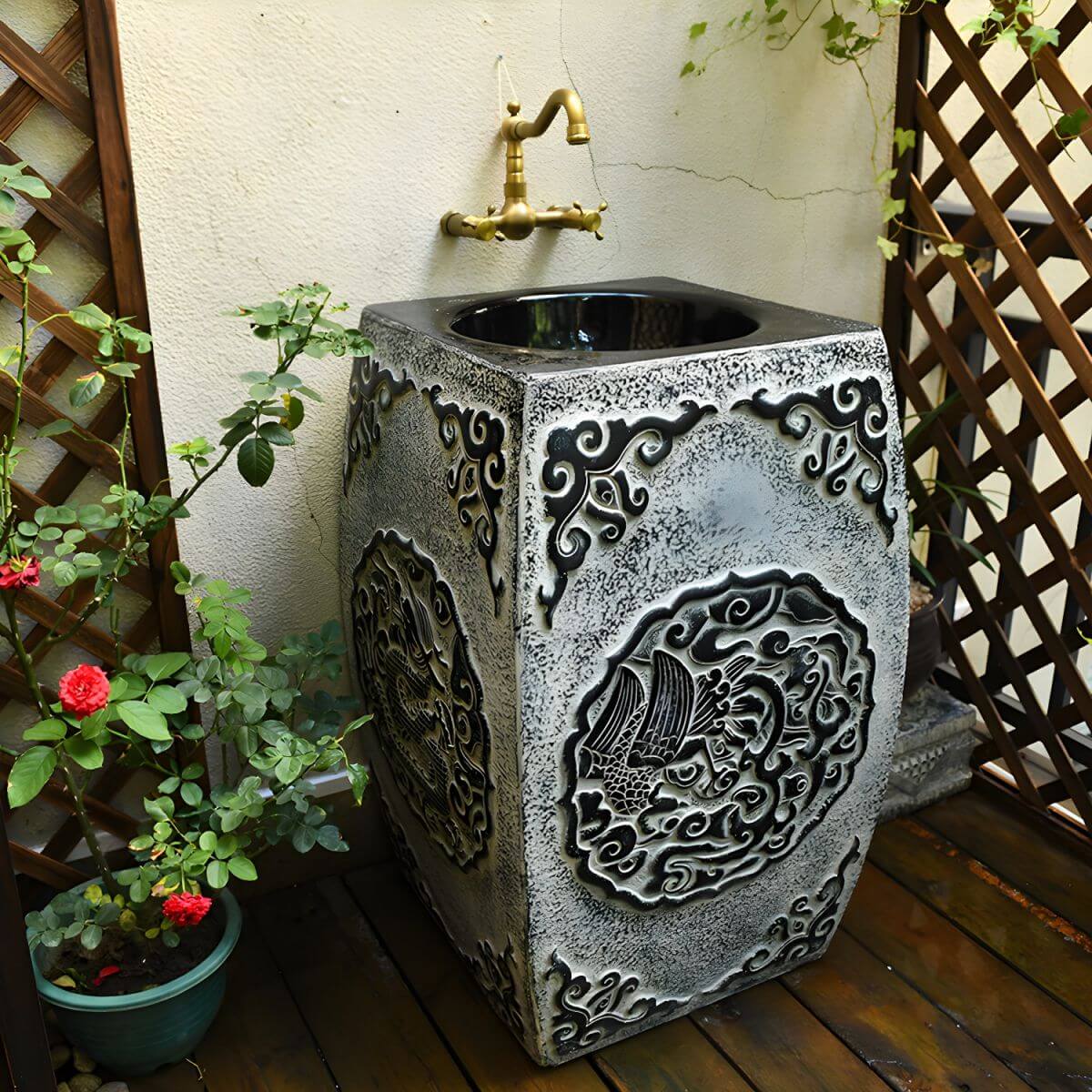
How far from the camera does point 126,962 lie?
1464 millimetres

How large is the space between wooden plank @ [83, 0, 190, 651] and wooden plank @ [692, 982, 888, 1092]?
2.86ft

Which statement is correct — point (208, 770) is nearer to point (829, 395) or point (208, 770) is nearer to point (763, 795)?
point (763, 795)

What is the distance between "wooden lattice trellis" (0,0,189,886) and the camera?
1329mm

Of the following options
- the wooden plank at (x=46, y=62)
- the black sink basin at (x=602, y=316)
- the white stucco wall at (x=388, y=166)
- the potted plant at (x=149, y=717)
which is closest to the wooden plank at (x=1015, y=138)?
the white stucco wall at (x=388, y=166)

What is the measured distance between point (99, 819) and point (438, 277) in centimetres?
87

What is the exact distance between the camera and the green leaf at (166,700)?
4.22 feet

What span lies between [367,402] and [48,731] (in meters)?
0.53

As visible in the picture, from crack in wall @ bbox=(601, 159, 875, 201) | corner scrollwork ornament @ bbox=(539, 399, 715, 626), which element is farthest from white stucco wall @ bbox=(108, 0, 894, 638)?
corner scrollwork ornament @ bbox=(539, 399, 715, 626)

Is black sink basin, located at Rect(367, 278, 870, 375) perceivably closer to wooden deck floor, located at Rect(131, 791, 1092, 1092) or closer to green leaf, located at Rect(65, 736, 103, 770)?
green leaf, located at Rect(65, 736, 103, 770)

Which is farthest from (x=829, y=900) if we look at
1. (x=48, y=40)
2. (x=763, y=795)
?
(x=48, y=40)

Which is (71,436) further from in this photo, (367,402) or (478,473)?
(478,473)

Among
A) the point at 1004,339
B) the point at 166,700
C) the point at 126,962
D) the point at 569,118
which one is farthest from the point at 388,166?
the point at 126,962

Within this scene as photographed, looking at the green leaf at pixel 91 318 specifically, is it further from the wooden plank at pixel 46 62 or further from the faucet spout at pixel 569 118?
the faucet spout at pixel 569 118

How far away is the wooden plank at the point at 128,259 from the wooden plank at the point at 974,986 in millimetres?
1063
